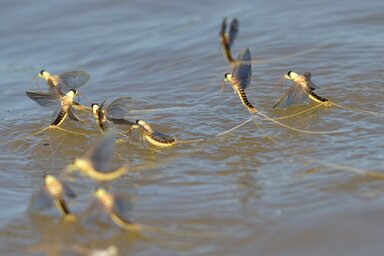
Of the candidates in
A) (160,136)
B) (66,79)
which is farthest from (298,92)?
(66,79)

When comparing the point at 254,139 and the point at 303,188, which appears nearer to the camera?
the point at 303,188

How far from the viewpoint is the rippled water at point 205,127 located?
4133mm

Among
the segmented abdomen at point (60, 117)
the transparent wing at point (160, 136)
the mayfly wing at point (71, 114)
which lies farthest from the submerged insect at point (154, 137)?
the segmented abdomen at point (60, 117)

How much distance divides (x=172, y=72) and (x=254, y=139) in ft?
6.45

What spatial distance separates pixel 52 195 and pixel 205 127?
1.73 meters

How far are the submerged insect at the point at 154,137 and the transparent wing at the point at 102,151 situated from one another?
1181 mm

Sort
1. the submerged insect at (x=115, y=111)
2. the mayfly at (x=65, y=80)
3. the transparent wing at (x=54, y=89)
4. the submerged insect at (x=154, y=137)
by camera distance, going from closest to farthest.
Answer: the submerged insect at (x=154, y=137)
the submerged insect at (x=115, y=111)
the transparent wing at (x=54, y=89)
the mayfly at (x=65, y=80)

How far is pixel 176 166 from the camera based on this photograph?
5.00 meters

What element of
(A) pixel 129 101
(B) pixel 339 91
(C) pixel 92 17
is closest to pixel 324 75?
(B) pixel 339 91

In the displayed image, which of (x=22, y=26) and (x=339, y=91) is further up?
(x=22, y=26)

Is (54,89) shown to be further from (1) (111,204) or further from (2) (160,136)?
(1) (111,204)

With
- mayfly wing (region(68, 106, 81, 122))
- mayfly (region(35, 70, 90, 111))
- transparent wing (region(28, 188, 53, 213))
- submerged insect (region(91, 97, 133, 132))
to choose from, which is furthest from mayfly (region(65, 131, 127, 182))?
mayfly (region(35, 70, 90, 111))

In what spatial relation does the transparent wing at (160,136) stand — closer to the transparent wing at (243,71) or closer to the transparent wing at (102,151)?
the transparent wing at (243,71)

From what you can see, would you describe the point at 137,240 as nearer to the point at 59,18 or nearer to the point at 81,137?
the point at 81,137
